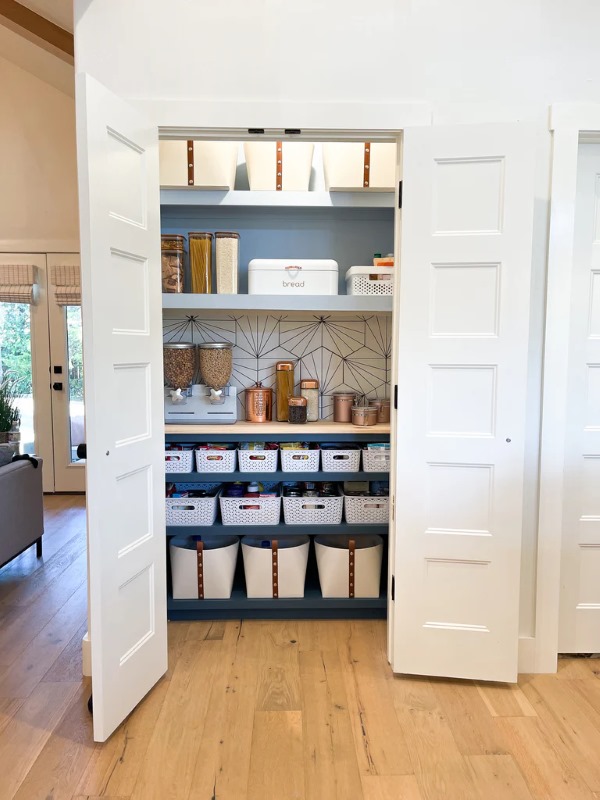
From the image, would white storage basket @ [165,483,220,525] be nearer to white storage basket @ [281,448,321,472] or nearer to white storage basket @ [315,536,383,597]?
white storage basket @ [281,448,321,472]

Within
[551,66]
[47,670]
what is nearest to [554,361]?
[551,66]

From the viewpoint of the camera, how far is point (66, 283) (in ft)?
16.6

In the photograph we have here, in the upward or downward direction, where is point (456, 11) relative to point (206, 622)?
upward

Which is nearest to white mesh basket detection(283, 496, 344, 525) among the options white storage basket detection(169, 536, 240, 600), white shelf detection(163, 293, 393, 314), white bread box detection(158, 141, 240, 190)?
white storage basket detection(169, 536, 240, 600)

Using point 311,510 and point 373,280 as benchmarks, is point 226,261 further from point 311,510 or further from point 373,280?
point 311,510

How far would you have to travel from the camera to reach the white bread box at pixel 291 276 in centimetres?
260

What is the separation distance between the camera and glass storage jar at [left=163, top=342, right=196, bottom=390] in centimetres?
270

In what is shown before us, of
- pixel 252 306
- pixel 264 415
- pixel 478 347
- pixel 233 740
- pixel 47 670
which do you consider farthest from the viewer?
pixel 264 415

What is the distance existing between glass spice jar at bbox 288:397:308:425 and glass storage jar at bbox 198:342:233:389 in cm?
35

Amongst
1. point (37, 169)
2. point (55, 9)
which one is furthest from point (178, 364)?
point (37, 169)

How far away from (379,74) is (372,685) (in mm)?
2383

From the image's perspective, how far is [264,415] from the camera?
A: 287 cm

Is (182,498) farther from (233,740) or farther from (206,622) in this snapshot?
(233,740)

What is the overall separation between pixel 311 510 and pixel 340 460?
283 mm
